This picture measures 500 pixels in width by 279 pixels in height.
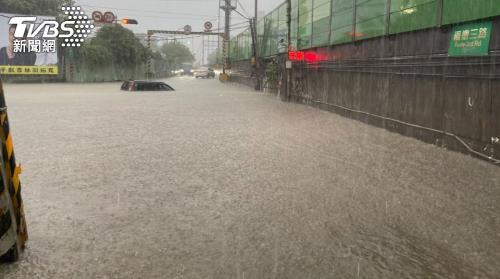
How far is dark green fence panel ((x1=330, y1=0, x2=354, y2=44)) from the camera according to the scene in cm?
1488

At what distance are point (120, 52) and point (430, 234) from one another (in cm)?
5355

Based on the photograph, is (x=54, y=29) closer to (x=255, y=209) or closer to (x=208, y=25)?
(x=208, y=25)

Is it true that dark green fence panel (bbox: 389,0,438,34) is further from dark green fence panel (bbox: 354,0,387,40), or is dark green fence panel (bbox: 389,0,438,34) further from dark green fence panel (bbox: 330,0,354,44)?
dark green fence panel (bbox: 330,0,354,44)

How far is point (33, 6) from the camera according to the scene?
46281mm

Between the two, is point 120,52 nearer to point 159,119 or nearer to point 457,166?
point 159,119

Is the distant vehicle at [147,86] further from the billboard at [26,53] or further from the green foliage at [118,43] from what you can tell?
the green foliage at [118,43]

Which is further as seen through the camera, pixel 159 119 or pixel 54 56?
pixel 54 56

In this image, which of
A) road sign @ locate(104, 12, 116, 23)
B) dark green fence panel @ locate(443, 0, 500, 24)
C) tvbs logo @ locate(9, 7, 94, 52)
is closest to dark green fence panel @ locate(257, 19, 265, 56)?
tvbs logo @ locate(9, 7, 94, 52)

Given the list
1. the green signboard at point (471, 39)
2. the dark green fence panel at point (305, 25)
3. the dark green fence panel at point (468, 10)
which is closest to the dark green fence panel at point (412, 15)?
the dark green fence panel at point (468, 10)

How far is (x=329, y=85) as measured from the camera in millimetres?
17219

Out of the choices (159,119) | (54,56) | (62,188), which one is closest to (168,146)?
(62,188)

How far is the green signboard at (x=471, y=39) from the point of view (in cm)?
788

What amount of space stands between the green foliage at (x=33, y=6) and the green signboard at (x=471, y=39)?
45464 millimetres

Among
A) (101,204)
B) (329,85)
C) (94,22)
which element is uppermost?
(94,22)
